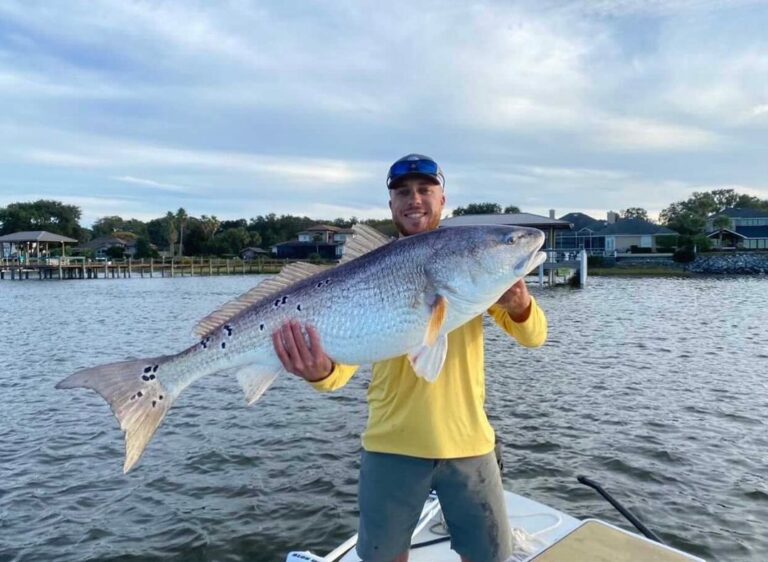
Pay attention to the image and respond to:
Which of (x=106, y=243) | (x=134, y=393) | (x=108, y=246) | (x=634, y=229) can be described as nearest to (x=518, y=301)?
(x=134, y=393)

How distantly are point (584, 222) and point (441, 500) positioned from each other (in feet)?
322

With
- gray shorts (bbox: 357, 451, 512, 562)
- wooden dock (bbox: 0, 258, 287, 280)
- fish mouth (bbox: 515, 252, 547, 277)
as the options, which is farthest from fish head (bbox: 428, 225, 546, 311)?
wooden dock (bbox: 0, 258, 287, 280)

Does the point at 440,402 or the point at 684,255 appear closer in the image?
the point at 440,402

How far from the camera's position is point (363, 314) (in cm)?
318

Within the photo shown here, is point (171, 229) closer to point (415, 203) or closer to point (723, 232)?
point (723, 232)

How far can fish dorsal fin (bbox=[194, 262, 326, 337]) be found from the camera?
3.55 meters

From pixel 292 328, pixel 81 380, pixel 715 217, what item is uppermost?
pixel 715 217

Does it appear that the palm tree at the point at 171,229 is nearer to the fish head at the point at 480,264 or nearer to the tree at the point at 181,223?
the tree at the point at 181,223

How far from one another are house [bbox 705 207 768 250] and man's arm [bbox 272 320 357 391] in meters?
92.4

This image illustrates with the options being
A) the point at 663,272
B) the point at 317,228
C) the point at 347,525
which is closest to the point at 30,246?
the point at 317,228

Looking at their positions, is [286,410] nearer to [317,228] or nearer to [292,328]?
[292,328]

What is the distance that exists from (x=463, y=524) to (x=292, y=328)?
1.45 meters

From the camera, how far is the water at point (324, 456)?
7.59 m

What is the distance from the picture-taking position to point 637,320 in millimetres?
25906
